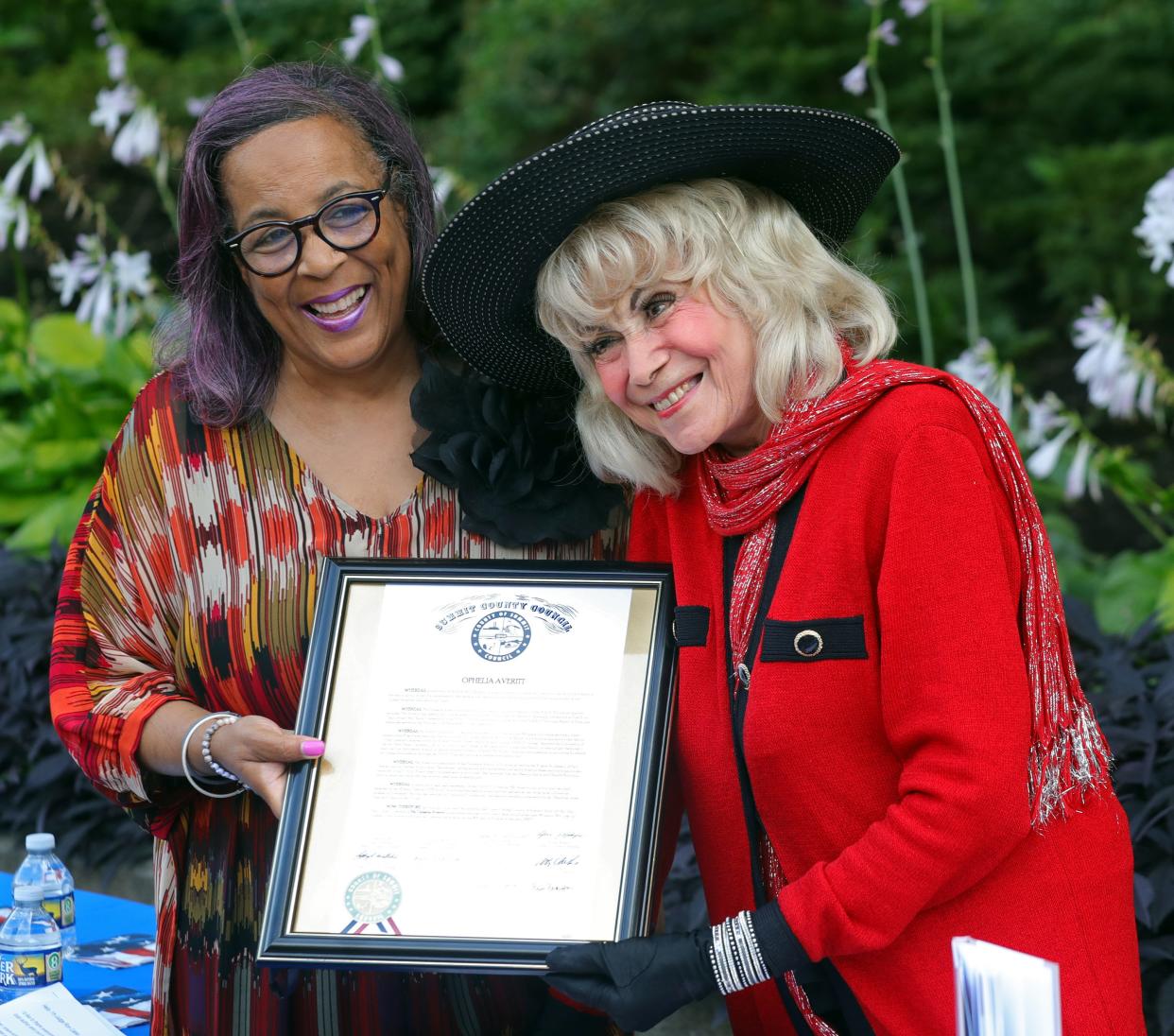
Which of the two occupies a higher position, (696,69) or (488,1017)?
(696,69)

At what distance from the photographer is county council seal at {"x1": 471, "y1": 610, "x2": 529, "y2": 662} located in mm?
2293

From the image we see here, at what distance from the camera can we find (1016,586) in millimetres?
1937

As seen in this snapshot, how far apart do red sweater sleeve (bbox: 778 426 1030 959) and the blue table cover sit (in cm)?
163

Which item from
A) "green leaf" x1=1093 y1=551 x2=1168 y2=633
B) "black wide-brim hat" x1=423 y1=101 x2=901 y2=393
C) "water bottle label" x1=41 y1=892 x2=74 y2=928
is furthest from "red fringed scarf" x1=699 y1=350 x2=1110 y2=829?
"green leaf" x1=1093 y1=551 x2=1168 y2=633

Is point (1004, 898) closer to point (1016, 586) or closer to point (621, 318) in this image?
point (1016, 586)

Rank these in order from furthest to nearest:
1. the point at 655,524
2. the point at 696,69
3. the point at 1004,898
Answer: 1. the point at 696,69
2. the point at 655,524
3. the point at 1004,898

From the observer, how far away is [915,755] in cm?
188

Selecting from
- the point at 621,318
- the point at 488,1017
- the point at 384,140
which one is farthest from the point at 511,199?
the point at 488,1017

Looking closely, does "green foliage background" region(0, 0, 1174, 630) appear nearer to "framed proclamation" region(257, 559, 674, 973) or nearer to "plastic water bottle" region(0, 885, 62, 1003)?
"plastic water bottle" region(0, 885, 62, 1003)

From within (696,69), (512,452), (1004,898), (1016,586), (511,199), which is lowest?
(1004,898)

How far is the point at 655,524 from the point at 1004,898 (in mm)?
827

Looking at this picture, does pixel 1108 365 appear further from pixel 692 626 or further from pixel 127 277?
pixel 127 277

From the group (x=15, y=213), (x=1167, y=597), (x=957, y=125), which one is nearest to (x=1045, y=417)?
(x=1167, y=597)

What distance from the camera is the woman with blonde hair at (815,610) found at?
6.13 feet
